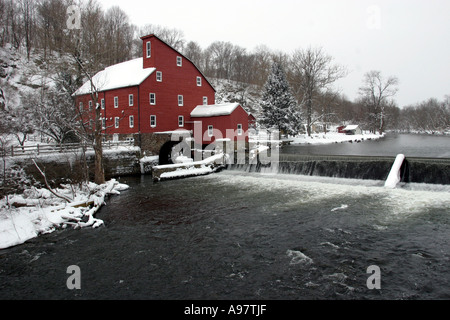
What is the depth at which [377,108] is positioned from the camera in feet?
240

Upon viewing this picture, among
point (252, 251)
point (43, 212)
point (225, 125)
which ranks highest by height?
point (225, 125)

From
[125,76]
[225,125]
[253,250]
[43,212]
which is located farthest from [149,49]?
[253,250]

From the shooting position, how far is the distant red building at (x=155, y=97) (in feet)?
94.3

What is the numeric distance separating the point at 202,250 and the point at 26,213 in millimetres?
8094

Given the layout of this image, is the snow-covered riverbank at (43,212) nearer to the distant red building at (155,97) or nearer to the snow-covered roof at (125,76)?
the distant red building at (155,97)

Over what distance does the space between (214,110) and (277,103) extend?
17.1m

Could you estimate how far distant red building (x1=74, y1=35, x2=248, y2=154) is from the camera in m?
28.7

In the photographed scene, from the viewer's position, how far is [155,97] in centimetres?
2953

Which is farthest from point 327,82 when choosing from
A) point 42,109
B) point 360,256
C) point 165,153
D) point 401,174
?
point 360,256

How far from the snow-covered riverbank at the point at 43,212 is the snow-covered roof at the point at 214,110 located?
16995 mm

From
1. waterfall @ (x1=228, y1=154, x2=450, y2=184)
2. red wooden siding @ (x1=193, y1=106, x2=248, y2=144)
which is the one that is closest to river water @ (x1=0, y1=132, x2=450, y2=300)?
waterfall @ (x1=228, y1=154, x2=450, y2=184)

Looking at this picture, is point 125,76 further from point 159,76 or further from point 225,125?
point 225,125

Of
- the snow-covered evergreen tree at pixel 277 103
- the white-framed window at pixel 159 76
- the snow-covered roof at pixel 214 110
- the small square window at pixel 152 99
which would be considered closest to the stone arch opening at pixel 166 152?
the small square window at pixel 152 99
